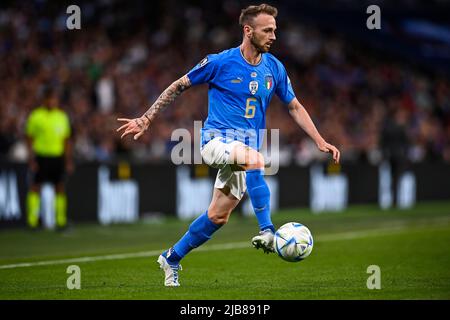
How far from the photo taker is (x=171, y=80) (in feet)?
74.2

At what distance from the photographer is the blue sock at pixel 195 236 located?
8094 millimetres

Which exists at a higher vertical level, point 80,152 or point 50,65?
point 50,65

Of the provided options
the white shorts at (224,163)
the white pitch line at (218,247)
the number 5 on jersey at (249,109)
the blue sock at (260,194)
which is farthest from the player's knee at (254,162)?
the white pitch line at (218,247)

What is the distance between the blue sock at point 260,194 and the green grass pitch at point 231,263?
0.58 meters

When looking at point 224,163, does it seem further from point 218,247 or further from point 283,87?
point 218,247

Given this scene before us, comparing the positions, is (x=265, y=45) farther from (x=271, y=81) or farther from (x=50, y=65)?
(x=50, y=65)

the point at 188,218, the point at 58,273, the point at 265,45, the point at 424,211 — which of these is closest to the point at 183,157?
the point at 188,218

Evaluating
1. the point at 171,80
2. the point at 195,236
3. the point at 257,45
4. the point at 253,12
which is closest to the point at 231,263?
the point at 195,236

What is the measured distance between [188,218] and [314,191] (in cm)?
387

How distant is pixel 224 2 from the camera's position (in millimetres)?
27375

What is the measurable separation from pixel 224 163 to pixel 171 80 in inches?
589

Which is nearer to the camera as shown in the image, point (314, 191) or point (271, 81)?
point (271, 81)

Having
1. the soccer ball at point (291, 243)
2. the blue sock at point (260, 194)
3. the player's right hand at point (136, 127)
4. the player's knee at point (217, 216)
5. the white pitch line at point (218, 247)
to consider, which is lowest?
the white pitch line at point (218, 247)

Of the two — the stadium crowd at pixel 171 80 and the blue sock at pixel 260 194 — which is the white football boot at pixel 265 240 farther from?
the stadium crowd at pixel 171 80
